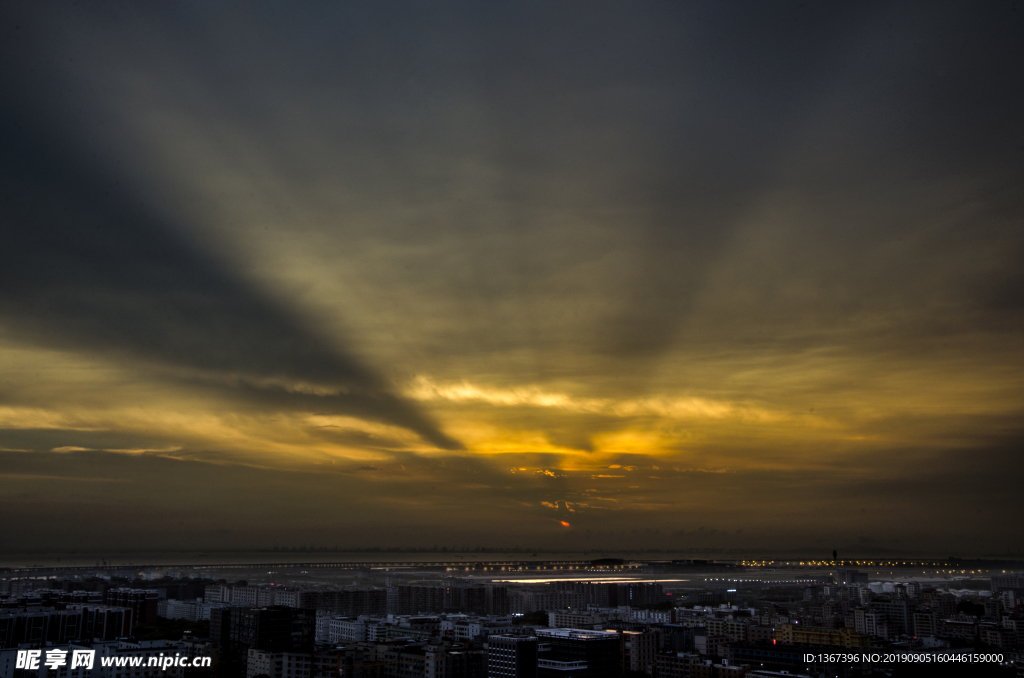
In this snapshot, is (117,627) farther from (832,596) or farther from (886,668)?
(832,596)

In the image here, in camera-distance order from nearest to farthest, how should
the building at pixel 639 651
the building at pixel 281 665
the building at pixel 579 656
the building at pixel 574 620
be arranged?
the building at pixel 579 656
the building at pixel 281 665
the building at pixel 639 651
the building at pixel 574 620

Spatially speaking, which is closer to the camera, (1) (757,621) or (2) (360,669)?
(2) (360,669)

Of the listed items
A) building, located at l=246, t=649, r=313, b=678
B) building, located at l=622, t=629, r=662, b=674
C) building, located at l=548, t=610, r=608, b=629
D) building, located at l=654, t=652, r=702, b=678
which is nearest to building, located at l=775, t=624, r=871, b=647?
building, located at l=654, t=652, r=702, b=678

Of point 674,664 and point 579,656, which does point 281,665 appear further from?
point 674,664

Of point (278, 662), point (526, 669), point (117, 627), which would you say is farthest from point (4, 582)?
point (526, 669)

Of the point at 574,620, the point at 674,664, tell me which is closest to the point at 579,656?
the point at 674,664

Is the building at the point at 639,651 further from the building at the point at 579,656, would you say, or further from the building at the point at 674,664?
the building at the point at 579,656

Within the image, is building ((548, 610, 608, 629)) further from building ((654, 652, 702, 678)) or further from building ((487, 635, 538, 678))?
building ((487, 635, 538, 678))

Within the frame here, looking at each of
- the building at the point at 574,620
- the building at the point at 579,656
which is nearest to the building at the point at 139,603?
the building at the point at 574,620

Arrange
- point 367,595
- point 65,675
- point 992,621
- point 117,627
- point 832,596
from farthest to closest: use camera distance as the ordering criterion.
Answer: point 832,596
point 367,595
point 992,621
point 117,627
point 65,675
